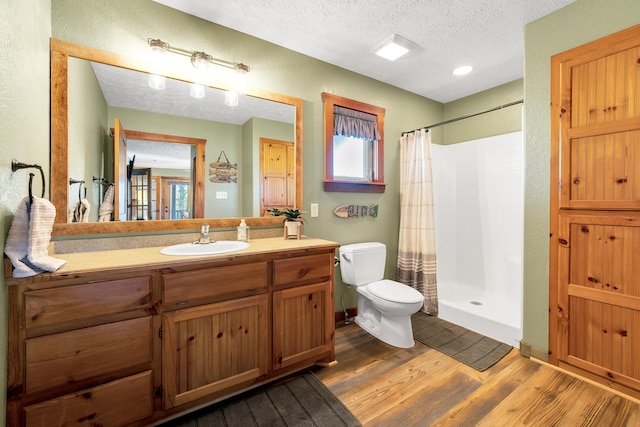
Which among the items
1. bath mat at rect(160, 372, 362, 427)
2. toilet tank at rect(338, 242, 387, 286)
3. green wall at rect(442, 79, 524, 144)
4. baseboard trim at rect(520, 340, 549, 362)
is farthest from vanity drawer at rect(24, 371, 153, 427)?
green wall at rect(442, 79, 524, 144)

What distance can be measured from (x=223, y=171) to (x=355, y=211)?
127 cm

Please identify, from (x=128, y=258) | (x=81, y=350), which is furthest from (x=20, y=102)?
(x=81, y=350)

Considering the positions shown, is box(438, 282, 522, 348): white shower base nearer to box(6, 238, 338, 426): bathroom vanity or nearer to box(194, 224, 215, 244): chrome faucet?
box(6, 238, 338, 426): bathroom vanity

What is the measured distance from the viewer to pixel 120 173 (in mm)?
1669

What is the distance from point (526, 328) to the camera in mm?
1976

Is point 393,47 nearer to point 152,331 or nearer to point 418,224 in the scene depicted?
point 418,224

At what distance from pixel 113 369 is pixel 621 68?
10.2 feet

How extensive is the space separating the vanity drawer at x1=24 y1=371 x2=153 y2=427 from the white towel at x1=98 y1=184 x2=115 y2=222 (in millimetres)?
903

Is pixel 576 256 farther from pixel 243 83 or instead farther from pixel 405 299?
pixel 243 83

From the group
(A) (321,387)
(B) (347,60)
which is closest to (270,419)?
(A) (321,387)

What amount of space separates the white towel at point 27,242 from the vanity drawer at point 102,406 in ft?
1.79

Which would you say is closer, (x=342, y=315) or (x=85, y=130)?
(x=85, y=130)

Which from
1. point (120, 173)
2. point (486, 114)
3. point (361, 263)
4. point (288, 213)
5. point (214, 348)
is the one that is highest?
point (486, 114)

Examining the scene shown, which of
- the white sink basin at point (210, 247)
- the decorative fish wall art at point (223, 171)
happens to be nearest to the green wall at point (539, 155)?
the white sink basin at point (210, 247)
